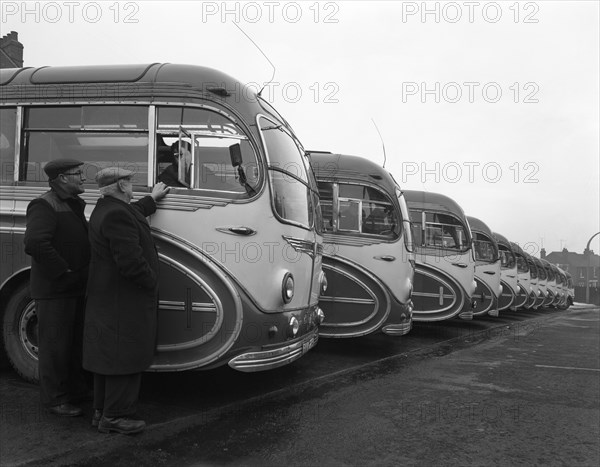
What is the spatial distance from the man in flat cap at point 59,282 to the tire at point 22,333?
0.84 m

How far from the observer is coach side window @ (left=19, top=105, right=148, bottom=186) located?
5.14 m

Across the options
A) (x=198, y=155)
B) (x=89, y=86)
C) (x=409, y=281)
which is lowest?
(x=409, y=281)

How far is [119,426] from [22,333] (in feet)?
5.89

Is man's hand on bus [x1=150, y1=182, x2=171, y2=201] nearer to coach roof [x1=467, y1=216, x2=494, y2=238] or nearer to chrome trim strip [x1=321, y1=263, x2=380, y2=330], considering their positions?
chrome trim strip [x1=321, y1=263, x2=380, y2=330]

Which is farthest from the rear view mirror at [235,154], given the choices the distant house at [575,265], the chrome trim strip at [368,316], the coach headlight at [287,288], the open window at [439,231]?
the distant house at [575,265]

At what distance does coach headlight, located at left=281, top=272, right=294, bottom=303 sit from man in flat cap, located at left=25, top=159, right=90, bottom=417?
1.69 m

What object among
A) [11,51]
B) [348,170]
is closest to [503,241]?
[348,170]

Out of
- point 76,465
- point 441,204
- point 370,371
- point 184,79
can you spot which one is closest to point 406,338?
point 441,204

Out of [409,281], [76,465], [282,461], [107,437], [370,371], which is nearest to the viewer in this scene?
[76,465]

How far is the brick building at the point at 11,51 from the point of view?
2448 centimetres

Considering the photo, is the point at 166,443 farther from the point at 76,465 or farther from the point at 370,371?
the point at 370,371

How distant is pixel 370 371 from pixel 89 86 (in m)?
4.71

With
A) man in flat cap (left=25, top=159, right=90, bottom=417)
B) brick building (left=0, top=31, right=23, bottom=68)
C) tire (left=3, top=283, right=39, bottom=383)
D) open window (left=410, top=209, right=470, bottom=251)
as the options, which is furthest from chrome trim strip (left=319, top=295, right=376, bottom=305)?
brick building (left=0, top=31, right=23, bottom=68)

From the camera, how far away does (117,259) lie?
4059mm
